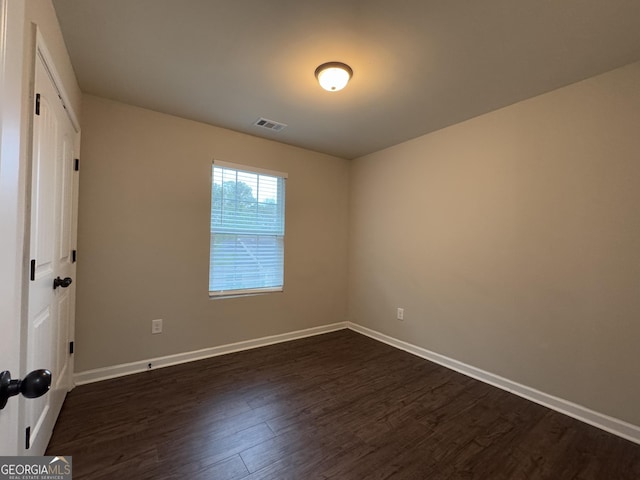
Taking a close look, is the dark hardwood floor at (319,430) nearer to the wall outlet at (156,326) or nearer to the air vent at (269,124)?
the wall outlet at (156,326)

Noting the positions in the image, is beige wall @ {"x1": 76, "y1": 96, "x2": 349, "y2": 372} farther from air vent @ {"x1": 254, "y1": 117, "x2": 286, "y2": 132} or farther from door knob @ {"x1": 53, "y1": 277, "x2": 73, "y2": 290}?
door knob @ {"x1": 53, "y1": 277, "x2": 73, "y2": 290}

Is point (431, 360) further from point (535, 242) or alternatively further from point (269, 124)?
point (269, 124)

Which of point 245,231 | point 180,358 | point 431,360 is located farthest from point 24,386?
point 431,360

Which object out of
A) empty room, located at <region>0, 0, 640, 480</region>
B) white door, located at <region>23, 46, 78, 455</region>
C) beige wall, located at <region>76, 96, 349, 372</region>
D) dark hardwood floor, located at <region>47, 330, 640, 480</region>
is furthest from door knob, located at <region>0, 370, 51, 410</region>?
beige wall, located at <region>76, 96, 349, 372</region>

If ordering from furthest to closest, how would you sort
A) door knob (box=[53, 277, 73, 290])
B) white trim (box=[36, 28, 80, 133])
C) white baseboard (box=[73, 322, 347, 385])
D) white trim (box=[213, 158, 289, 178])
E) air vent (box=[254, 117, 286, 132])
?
white trim (box=[213, 158, 289, 178]) → air vent (box=[254, 117, 286, 132]) → white baseboard (box=[73, 322, 347, 385]) → door knob (box=[53, 277, 73, 290]) → white trim (box=[36, 28, 80, 133])

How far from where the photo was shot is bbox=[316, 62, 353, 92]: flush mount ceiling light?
1.96 metres

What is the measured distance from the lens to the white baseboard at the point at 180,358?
2.42 m

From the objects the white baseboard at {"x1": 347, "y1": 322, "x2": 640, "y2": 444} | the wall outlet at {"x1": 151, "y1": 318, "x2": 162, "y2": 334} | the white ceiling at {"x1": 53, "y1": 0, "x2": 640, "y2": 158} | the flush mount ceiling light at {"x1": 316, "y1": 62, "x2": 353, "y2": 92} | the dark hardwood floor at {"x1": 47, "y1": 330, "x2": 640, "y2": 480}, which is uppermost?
the white ceiling at {"x1": 53, "y1": 0, "x2": 640, "y2": 158}

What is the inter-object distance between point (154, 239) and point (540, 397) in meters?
3.64

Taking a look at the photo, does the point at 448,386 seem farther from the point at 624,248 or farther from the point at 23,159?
the point at 23,159

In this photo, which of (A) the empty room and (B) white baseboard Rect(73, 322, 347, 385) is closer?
(A) the empty room

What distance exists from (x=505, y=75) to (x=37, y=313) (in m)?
3.29

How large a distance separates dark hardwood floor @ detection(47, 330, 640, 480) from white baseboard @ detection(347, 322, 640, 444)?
0.23ft

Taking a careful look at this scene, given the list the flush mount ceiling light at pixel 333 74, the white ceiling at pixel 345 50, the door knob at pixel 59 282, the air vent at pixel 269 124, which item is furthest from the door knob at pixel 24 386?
the air vent at pixel 269 124
